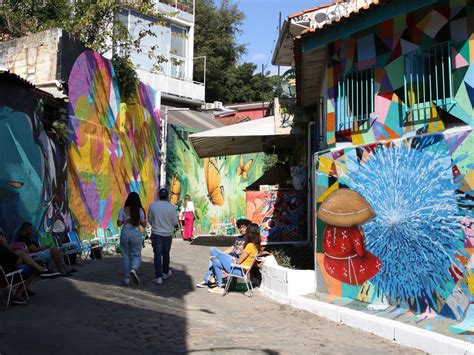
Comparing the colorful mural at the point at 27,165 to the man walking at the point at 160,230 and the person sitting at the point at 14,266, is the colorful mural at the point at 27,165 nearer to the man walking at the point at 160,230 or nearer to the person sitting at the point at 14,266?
the person sitting at the point at 14,266

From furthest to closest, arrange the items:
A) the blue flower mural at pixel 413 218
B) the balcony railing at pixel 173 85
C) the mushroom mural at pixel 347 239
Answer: the balcony railing at pixel 173 85
the mushroom mural at pixel 347 239
the blue flower mural at pixel 413 218

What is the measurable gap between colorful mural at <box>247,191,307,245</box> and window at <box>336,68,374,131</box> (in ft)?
14.8

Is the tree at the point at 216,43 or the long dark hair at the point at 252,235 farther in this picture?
the tree at the point at 216,43

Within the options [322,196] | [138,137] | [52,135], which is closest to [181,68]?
[138,137]

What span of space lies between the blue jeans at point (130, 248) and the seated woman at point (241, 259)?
4.25ft

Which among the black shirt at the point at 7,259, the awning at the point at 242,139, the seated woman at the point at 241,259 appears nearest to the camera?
the black shirt at the point at 7,259

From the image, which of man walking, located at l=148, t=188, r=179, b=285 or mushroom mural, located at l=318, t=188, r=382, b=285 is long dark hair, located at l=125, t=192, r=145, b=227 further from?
mushroom mural, located at l=318, t=188, r=382, b=285

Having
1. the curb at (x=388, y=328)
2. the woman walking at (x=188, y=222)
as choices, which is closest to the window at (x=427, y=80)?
the curb at (x=388, y=328)

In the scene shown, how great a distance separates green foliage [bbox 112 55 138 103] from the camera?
47.7ft

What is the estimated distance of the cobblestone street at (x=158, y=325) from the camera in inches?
198

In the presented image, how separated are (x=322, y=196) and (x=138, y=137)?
31.0 feet

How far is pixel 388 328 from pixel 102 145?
31.2 feet

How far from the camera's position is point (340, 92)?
8.11 m

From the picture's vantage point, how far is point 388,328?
229 inches
